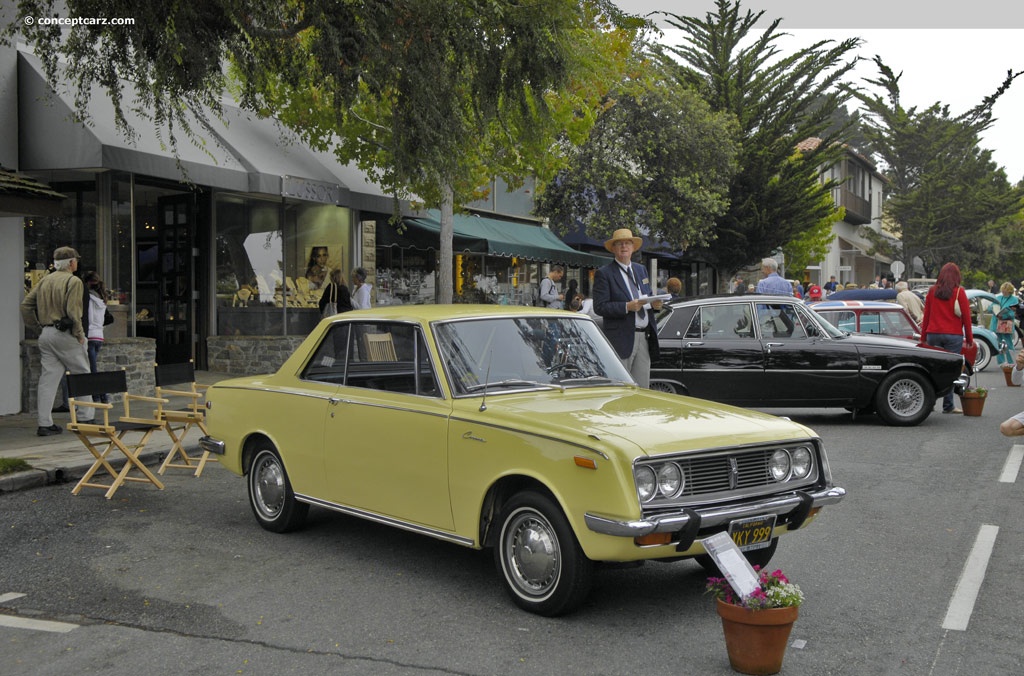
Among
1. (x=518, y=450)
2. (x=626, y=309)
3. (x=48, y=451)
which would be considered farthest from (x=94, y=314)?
(x=518, y=450)

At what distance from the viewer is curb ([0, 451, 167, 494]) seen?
8711mm

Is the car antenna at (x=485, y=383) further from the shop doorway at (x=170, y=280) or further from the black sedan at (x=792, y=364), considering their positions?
the shop doorway at (x=170, y=280)

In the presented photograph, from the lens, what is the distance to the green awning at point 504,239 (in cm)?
2098

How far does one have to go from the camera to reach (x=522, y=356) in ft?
20.3

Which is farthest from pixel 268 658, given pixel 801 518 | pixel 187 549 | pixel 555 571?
pixel 801 518

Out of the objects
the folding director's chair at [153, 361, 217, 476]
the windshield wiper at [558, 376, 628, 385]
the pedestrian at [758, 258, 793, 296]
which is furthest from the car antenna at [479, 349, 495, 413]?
the pedestrian at [758, 258, 793, 296]

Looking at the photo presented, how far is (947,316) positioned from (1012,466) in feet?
12.8

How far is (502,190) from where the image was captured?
26.9 m

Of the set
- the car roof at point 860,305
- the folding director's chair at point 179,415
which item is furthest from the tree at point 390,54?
the car roof at point 860,305

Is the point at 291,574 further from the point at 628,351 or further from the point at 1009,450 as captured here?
the point at 1009,450

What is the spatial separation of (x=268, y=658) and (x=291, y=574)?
1453 millimetres

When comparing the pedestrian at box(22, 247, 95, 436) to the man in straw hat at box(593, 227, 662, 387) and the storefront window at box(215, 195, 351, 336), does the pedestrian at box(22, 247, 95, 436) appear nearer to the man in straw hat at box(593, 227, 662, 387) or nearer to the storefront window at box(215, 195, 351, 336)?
the man in straw hat at box(593, 227, 662, 387)

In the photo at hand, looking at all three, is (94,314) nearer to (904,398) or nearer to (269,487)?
(269,487)

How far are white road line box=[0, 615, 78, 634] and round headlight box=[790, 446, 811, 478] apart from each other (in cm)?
385
